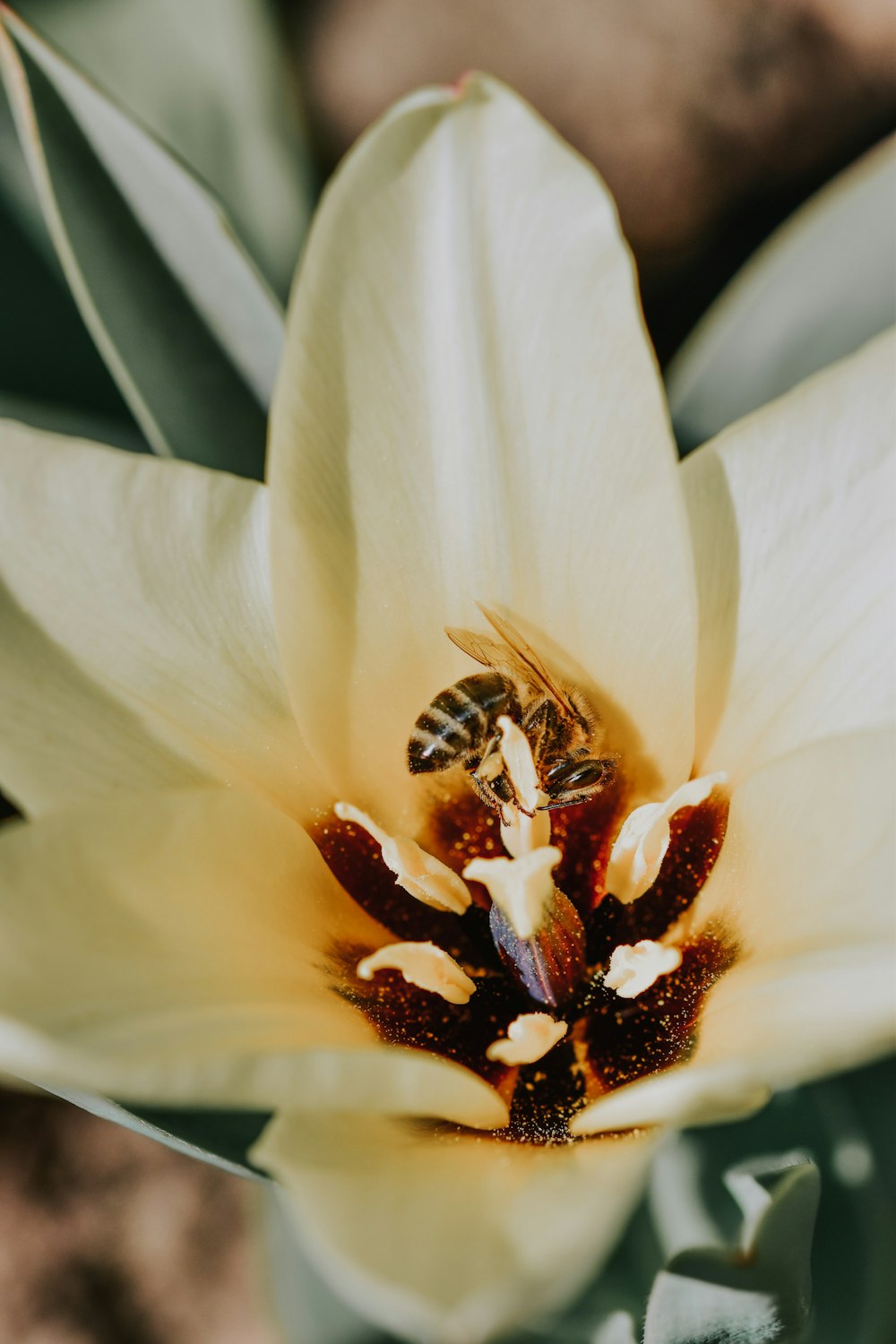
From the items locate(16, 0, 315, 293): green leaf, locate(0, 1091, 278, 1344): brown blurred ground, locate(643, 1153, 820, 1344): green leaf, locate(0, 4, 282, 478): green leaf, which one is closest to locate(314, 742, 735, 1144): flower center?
locate(643, 1153, 820, 1344): green leaf

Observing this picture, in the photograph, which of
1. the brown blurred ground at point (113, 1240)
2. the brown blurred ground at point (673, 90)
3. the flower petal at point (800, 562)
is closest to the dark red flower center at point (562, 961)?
the flower petal at point (800, 562)

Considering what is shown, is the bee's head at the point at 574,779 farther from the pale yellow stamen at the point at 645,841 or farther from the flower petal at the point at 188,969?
the flower petal at the point at 188,969

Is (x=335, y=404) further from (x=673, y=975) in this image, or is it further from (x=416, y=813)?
(x=673, y=975)

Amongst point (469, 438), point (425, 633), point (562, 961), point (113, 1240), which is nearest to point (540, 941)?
point (562, 961)

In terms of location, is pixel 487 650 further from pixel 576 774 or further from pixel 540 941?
pixel 540 941

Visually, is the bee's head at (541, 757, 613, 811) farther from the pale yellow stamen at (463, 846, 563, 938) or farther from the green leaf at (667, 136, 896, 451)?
the green leaf at (667, 136, 896, 451)

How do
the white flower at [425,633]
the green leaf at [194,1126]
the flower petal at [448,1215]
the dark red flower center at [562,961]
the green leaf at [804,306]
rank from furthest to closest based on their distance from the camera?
the green leaf at [804,306] → the dark red flower center at [562,961] → the green leaf at [194,1126] → the white flower at [425,633] → the flower petal at [448,1215]
